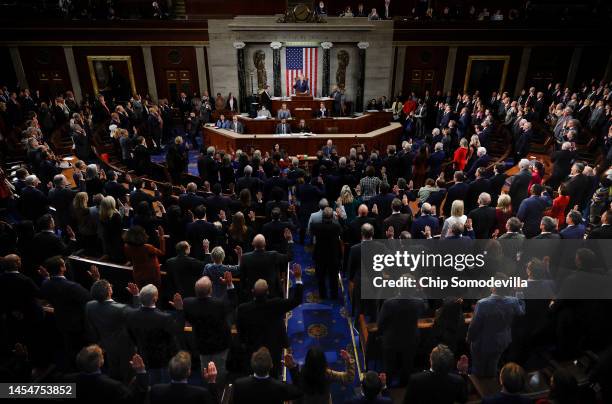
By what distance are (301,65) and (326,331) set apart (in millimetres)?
12787

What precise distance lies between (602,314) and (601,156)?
7.36 metres

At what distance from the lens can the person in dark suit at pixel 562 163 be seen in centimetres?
763

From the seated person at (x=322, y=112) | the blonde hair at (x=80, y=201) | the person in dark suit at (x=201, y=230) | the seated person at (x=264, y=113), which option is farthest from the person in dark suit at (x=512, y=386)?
the seated person at (x=322, y=112)

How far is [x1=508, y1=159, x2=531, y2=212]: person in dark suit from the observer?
262 inches

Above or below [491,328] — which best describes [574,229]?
above

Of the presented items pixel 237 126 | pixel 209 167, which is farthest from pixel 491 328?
pixel 237 126

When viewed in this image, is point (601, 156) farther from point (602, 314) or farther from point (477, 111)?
point (602, 314)

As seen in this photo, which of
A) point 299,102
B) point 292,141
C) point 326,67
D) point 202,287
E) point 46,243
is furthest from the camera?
point 326,67

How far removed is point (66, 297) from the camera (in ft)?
12.7

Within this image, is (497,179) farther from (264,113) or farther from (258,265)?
(264,113)

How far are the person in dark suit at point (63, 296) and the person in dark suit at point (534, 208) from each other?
573cm

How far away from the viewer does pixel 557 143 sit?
10.2 metres

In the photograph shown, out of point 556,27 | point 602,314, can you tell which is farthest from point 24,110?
point 556,27

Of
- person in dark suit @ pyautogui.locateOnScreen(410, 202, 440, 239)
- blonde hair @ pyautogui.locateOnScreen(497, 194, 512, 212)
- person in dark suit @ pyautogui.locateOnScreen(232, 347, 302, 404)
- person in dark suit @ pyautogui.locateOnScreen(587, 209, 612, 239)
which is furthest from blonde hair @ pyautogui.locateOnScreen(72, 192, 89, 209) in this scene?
person in dark suit @ pyautogui.locateOnScreen(587, 209, 612, 239)
